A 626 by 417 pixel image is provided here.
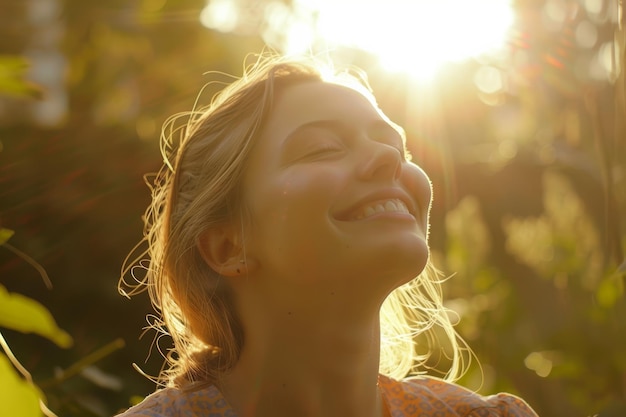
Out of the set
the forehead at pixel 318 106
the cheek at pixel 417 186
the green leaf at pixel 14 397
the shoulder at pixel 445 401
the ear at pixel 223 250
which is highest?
the green leaf at pixel 14 397

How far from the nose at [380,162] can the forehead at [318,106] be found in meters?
0.07

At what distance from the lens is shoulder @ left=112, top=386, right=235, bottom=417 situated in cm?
127

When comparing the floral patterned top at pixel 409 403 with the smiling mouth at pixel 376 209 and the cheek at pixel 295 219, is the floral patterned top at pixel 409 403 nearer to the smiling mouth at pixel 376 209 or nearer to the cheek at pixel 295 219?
the cheek at pixel 295 219

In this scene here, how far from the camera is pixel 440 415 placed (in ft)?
4.53

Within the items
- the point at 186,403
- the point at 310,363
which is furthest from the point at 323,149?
the point at 186,403

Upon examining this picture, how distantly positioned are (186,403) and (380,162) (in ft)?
1.59

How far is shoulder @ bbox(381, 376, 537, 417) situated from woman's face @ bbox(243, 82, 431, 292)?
292mm

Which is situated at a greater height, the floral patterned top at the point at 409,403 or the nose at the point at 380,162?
the nose at the point at 380,162

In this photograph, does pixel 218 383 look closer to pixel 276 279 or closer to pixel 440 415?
pixel 276 279

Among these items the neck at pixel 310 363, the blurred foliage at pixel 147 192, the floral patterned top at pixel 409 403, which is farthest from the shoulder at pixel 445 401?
the blurred foliage at pixel 147 192

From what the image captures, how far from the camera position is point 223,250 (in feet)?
4.47

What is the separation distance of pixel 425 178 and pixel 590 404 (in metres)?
1.16

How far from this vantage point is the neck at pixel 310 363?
49.3 inches

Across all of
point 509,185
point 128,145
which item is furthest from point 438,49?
point 509,185
